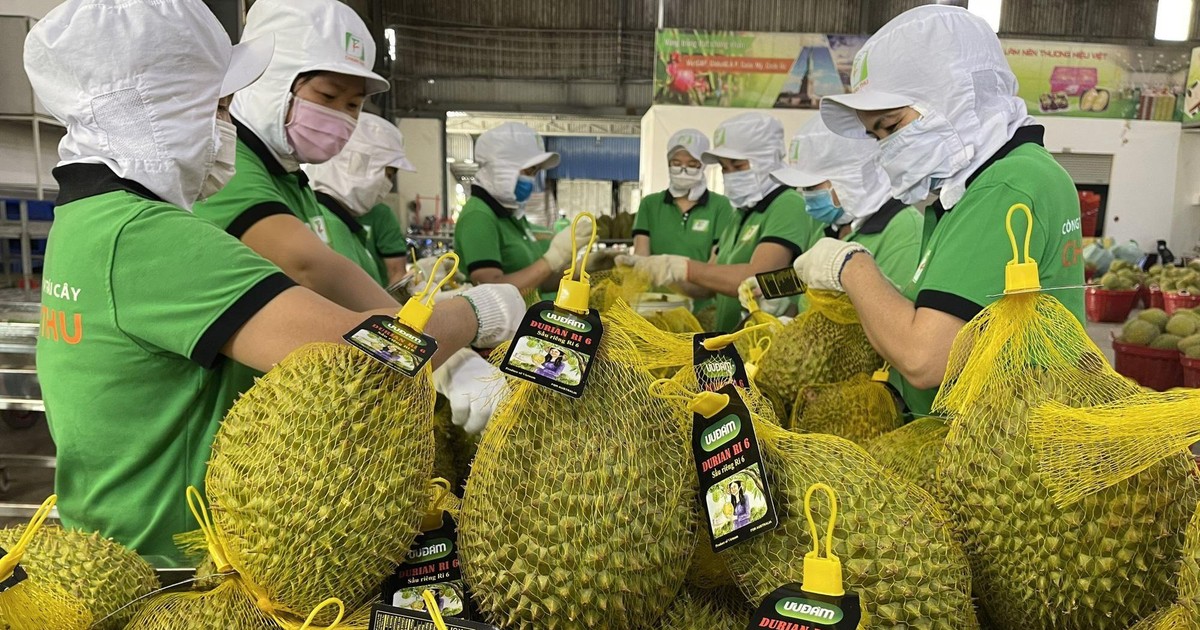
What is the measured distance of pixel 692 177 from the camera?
16.4 feet

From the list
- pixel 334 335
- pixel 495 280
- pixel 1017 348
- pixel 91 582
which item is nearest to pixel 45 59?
pixel 334 335

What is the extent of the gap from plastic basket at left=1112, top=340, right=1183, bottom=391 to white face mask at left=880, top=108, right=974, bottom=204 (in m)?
3.96

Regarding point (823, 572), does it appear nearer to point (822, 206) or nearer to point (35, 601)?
point (35, 601)

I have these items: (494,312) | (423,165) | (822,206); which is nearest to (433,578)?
(494,312)

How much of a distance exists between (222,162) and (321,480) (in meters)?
0.98

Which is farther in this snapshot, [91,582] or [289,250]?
[289,250]

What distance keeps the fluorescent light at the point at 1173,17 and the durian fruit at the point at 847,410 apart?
13.9 metres

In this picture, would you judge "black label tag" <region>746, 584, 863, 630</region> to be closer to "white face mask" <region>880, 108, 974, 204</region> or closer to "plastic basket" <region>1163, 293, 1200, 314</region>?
"white face mask" <region>880, 108, 974, 204</region>

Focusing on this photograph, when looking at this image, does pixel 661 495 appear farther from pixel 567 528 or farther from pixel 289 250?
pixel 289 250

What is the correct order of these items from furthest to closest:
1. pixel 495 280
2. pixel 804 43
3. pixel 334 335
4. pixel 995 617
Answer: pixel 804 43 < pixel 495 280 < pixel 334 335 < pixel 995 617

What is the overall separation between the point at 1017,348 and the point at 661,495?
0.49 m

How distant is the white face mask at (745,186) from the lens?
4.52m

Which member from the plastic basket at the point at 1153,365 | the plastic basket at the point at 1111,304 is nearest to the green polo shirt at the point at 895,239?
the plastic basket at the point at 1153,365

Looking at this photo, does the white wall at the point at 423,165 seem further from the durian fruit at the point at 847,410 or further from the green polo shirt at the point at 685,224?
the durian fruit at the point at 847,410
